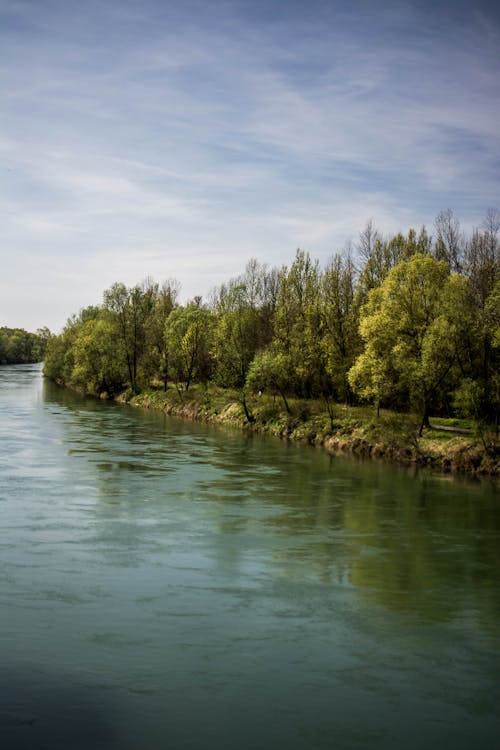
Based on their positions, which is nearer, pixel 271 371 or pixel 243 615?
pixel 243 615

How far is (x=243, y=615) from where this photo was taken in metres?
14.4

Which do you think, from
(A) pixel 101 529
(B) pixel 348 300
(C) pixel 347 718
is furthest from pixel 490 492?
(B) pixel 348 300

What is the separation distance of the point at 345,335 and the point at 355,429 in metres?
10.9

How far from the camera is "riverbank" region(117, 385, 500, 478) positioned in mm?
36406

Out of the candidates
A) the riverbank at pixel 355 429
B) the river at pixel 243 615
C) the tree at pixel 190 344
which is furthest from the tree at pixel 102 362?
the river at pixel 243 615

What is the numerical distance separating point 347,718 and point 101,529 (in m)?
12.2

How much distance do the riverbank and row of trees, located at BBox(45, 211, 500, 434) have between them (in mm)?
1446

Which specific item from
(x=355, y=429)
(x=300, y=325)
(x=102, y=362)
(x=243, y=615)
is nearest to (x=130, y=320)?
(x=102, y=362)

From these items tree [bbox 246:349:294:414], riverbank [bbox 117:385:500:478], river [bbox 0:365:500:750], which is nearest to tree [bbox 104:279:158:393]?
riverbank [bbox 117:385:500:478]

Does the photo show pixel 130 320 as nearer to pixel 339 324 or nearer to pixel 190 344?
pixel 190 344

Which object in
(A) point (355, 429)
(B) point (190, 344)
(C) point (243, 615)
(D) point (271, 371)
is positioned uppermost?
(B) point (190, 344)

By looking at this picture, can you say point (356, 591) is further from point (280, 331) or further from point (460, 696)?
point (280, 331)

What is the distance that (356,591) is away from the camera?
16344mm

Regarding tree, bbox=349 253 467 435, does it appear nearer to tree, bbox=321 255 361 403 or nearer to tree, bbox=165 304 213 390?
tree, bbox=321 255 361 403
